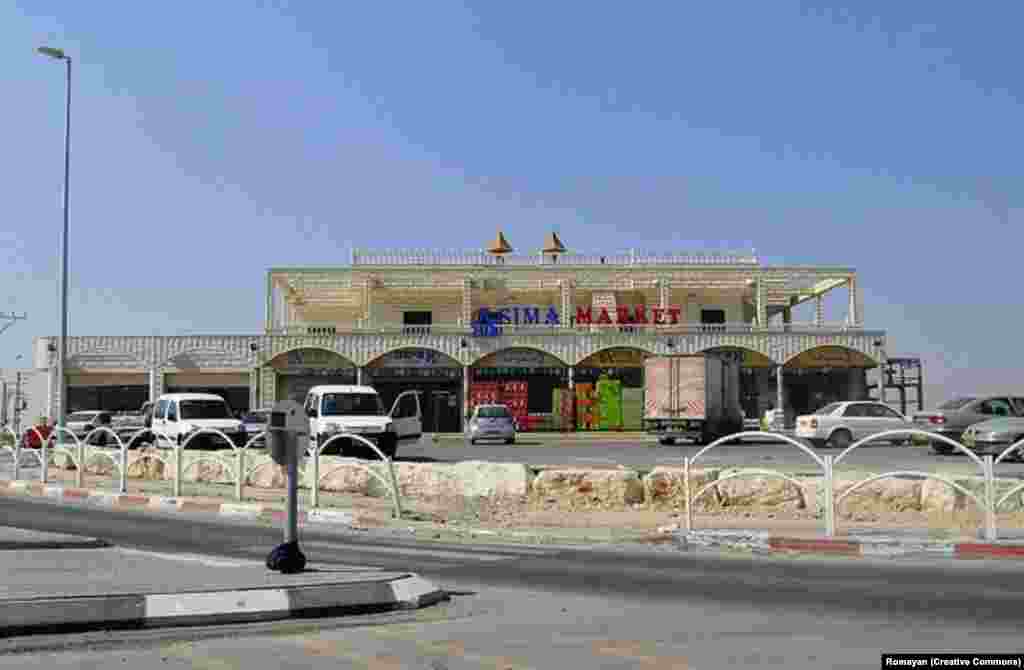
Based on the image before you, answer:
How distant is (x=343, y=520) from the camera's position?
16594 mm

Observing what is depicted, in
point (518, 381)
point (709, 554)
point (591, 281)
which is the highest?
point (591, 281)

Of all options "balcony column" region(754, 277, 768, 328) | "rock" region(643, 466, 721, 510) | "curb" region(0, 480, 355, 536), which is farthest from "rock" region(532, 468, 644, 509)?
"balcony column" region(754, 277, 768, 328)

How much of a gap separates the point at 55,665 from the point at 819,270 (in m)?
49.5

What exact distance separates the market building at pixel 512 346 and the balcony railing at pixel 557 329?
0.10m

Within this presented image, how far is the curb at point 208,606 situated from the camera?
7.15m

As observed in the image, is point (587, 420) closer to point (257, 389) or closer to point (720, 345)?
point (720, 345)

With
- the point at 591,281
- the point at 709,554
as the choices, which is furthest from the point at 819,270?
the point at 709,554

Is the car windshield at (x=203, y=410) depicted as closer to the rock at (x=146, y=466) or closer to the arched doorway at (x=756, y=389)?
the rock at (x=146, y=466)

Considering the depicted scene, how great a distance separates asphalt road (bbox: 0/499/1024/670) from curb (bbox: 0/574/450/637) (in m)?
0.19

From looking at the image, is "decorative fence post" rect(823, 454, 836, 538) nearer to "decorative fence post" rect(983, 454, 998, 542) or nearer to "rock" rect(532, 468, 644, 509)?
"decorative fence post" rect(983, 454, 998, 542)

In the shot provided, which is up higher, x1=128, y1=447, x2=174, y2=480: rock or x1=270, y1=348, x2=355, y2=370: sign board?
x1=270, y1=348, x2=355, y2=370: sign board

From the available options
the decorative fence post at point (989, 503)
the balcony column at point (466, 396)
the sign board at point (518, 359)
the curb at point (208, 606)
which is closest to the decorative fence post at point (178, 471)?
the curb at point (208, 606)

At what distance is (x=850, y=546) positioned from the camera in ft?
41.0

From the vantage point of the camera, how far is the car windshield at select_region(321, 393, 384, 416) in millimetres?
26828
